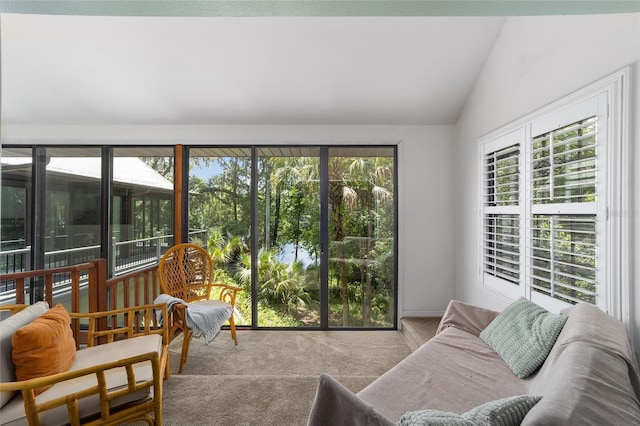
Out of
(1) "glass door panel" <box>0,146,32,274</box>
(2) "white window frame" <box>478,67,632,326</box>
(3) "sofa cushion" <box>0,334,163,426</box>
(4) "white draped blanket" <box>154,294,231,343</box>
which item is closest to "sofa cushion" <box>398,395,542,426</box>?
(2) "white window frame" <box>478,67,632,326</box>

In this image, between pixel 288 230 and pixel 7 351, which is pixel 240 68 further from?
pixel 7 351

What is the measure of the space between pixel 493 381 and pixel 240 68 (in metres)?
2.95

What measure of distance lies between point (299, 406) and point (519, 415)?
1449 mm

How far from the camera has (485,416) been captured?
81cm

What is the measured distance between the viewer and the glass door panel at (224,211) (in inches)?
135

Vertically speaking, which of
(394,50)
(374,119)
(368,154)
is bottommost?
(368,154)

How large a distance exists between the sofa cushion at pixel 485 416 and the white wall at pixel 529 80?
43.5 inches

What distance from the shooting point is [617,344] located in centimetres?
121

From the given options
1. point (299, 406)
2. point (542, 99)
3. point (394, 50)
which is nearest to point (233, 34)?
point (394, 50)

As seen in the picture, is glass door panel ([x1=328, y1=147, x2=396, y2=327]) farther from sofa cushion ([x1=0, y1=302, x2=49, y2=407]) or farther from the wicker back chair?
sofa cushion ([x1=0, y1=302, x2=49, y2=407])

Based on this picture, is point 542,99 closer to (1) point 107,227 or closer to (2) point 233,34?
(2) point 233,34

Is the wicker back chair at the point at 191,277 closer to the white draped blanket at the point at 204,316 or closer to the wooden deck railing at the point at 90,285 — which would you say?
the white draped blanket at the point at 204,316

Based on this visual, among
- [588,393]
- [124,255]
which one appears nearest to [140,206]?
[124,255]

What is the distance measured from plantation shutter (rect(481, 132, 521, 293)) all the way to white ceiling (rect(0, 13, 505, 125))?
0.85m
